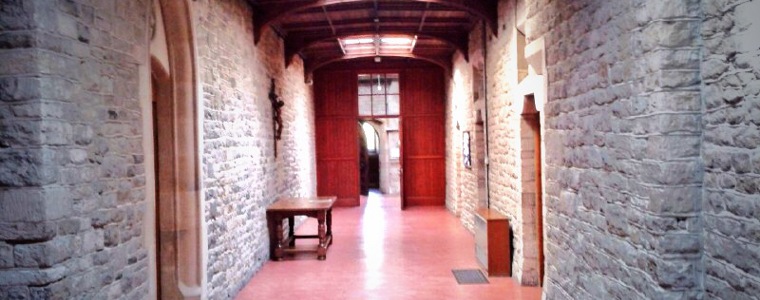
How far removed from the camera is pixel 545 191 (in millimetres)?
4164

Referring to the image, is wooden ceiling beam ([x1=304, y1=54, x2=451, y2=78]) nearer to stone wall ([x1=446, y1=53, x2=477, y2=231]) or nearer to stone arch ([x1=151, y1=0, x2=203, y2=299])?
stone wall ([x1=446, y1=53, x2=477, y2=231])

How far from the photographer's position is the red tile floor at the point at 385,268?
5566 mm

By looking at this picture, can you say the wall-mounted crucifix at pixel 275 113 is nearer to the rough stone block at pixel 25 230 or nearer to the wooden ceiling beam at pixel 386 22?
the wooden ceiling beam at pixel 386 22

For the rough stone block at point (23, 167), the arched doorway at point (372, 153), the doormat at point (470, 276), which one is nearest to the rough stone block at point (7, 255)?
the rough stone block at point (23, 167)

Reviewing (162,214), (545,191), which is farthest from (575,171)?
(162,214)

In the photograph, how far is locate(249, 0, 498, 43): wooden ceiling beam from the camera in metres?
6.63

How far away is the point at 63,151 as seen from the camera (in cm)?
251

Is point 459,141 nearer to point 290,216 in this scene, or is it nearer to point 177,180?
point 290,216

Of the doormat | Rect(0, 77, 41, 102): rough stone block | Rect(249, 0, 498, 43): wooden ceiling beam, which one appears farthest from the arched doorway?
Rect(0, 77, 41, 102): rough stone block

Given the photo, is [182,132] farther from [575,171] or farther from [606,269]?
[606,269]

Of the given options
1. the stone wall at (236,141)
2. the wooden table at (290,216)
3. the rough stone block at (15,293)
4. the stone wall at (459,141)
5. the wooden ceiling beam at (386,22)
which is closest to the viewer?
the rough stone block at (15,293)

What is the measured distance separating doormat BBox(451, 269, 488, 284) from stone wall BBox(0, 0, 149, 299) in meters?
3.80

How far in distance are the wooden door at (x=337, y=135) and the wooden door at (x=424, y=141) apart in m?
1.22

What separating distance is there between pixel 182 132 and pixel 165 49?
69 cm
